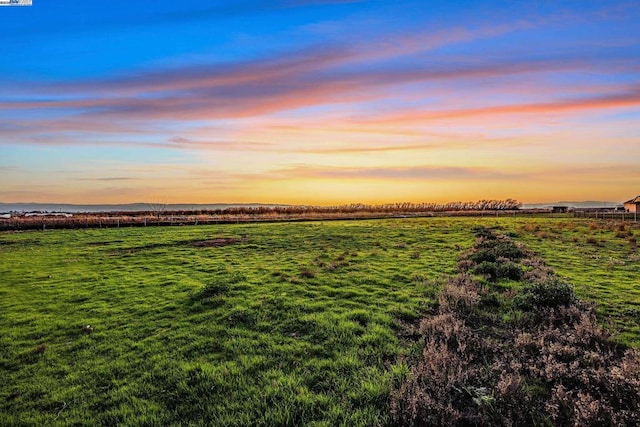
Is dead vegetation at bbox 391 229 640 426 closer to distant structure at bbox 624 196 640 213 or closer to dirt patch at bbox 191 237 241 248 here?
dirt patch at bbox 191 237 241 248

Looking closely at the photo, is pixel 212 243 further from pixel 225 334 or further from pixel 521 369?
pixel 521 369

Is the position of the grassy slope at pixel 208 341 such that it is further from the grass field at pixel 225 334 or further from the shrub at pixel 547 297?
the shrub at pixel 547 297

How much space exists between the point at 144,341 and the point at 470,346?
8.36 metres

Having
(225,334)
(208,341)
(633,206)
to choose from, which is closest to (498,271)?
(225,334)

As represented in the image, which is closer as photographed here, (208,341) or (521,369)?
(521,369)

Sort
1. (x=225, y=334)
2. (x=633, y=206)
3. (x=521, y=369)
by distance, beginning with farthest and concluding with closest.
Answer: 1. (x=633, y=206)
2. (x=225, y=334)
3. (x=521, y=369)

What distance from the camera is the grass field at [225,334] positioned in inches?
237

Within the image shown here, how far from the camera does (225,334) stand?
9227 mm

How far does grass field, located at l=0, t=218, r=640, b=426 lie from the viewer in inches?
237

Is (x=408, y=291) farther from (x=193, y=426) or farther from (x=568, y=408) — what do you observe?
(x=193, y=426)

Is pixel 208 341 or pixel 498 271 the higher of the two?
pixel 498 271

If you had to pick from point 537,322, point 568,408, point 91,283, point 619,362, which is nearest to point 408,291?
point 537,322

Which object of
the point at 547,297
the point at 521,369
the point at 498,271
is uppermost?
the point at 547,297

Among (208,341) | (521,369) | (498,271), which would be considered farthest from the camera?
(498,271)
